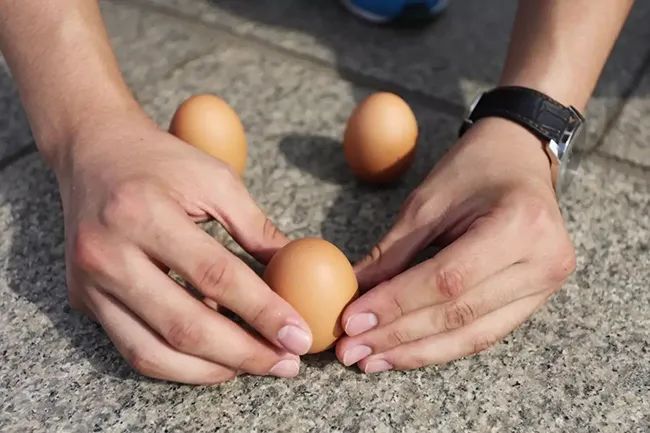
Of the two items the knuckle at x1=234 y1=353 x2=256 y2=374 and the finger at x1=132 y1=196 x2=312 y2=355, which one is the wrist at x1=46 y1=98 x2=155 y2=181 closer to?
the finger at x1=132 y1=196 x2=312 y2=355

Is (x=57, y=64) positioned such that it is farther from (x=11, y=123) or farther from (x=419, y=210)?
(x=419, y=210)

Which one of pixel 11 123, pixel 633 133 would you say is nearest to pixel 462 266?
pixel 633 133

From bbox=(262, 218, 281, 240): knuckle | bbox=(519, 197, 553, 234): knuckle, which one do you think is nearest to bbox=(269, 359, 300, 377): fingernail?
bbox=(262, 218, 281, 240): knuckle

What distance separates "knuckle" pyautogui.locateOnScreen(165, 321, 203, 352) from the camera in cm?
132

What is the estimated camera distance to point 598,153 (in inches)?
81.8

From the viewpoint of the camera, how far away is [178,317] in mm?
1322

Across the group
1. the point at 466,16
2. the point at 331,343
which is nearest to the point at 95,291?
the point at 331,343

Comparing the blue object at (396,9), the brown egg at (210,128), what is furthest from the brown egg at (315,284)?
the blue object at (396,9)

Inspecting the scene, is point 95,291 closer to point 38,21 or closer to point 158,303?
point 158,303

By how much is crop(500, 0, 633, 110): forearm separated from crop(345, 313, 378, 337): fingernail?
28.1 inches

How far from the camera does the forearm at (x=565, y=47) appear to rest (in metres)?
1.82

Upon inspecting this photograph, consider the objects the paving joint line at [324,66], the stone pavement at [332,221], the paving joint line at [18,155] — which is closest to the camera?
the stone pavement at [332,221]

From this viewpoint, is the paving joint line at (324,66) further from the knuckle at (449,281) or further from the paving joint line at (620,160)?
the knuckle at (449,281)

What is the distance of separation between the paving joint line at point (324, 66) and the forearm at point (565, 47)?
354 mm
